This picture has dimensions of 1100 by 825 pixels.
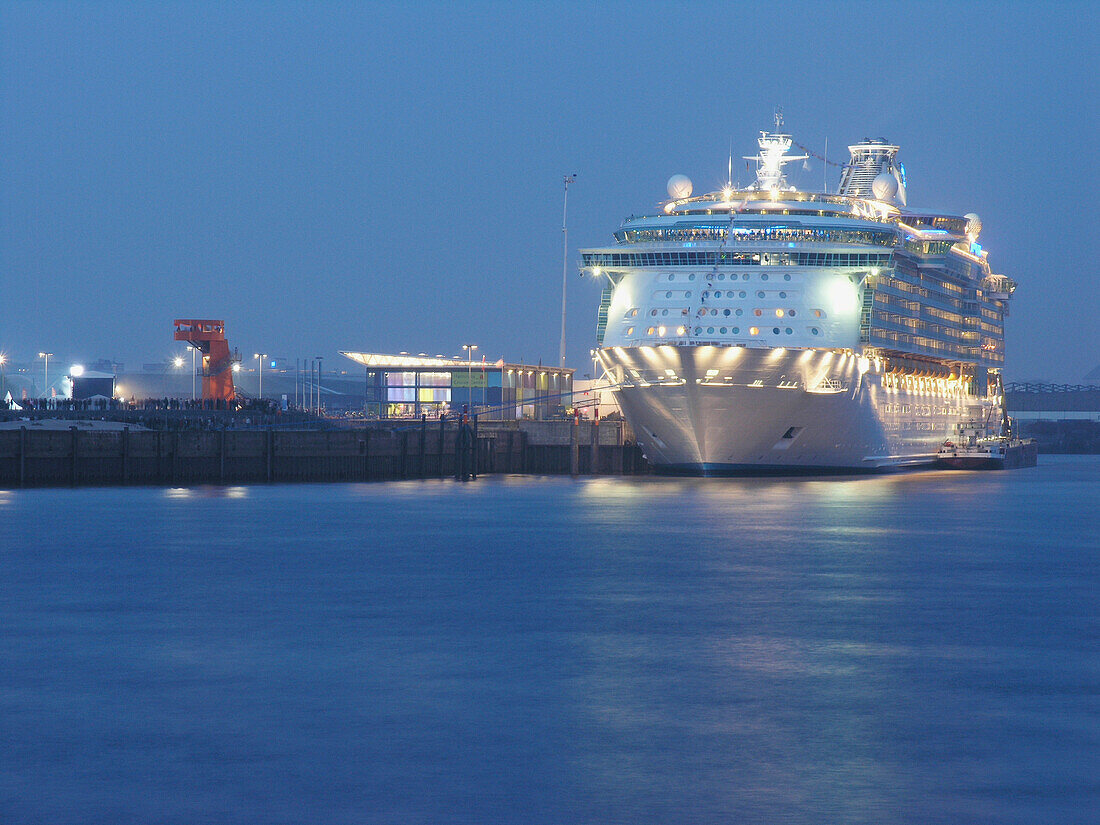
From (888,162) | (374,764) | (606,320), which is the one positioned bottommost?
(374,764)

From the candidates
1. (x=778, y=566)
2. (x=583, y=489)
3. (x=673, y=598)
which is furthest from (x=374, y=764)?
(x=583, y=489)

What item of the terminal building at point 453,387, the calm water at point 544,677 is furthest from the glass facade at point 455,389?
the calm water at point 544,677

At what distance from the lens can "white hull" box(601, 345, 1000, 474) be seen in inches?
2317

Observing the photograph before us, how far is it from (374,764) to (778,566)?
18875 mm

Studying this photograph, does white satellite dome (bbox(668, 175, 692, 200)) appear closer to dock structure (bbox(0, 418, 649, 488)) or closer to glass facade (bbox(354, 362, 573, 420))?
dock structure (bbox(0, 418, 649, 488))

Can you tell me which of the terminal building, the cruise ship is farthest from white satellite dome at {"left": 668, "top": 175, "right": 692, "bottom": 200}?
the terminal building

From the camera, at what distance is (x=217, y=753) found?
13.4 meters

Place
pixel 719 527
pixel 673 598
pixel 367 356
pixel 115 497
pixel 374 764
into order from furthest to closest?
1. pixel 367 356
2. pixel 115 497
3. pixel 719 527
4. pixel 673 598
5. pixel 374 764

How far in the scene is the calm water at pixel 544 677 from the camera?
1216cm

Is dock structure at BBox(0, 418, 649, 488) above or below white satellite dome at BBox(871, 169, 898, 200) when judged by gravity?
below

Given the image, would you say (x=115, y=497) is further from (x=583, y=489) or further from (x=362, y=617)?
(x=362, y=617)

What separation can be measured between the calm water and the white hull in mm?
21838

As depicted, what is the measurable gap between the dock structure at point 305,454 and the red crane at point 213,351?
14950mm

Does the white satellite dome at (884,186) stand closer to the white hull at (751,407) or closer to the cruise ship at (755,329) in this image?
the cruise ship at (755,329)
